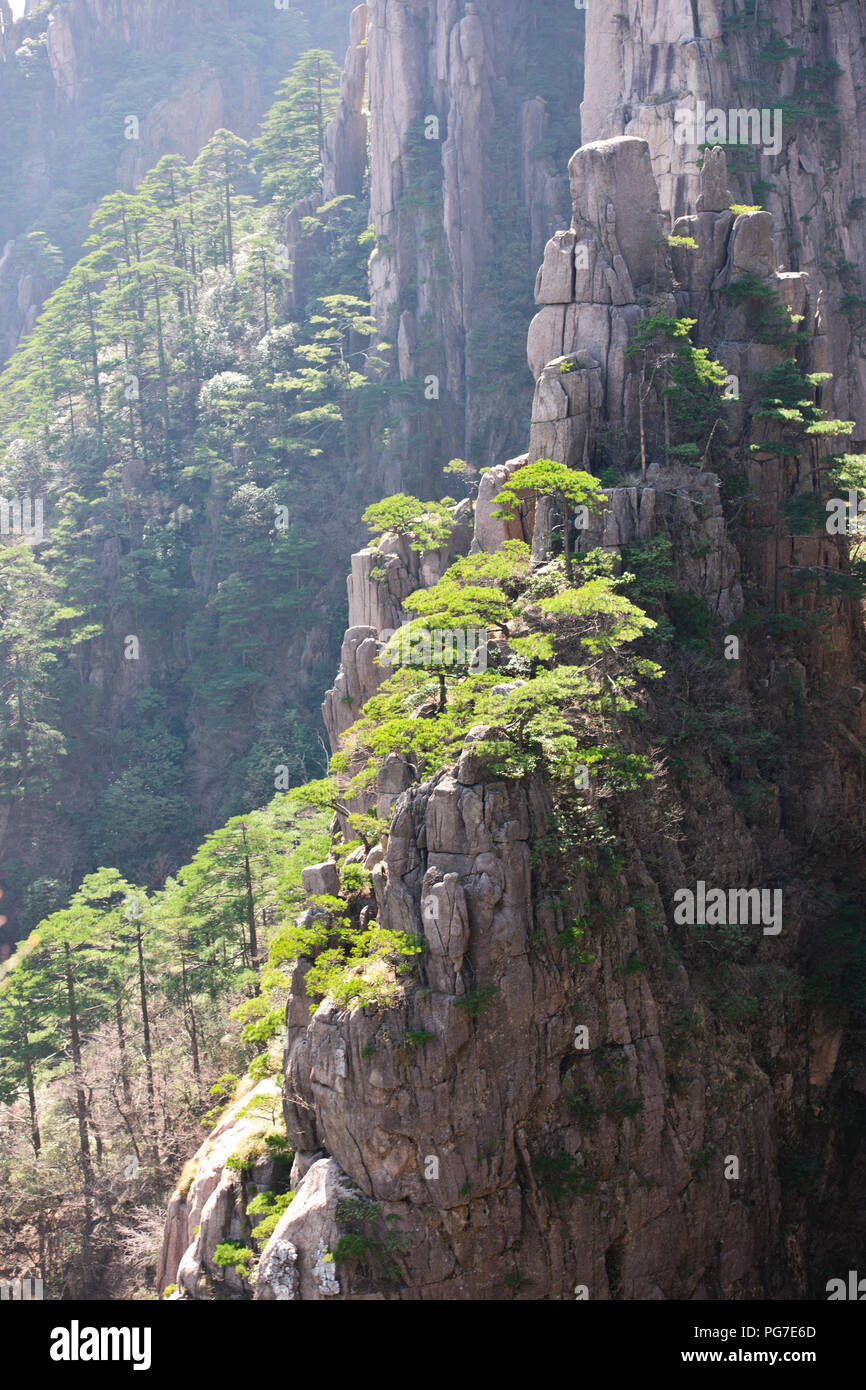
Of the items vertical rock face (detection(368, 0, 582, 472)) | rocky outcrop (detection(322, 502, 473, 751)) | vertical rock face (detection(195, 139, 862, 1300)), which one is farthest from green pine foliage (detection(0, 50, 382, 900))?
vertical rock face (detection(195, 139, 862, 1300))

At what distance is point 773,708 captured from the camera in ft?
89.4

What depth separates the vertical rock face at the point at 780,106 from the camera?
39.9 meters

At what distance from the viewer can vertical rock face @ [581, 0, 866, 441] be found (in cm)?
3988

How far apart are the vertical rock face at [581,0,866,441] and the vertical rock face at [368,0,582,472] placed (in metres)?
13.3

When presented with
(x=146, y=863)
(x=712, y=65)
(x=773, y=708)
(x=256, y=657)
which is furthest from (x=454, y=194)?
(x=773, y=708)

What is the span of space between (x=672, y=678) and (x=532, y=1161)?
33.5 feet

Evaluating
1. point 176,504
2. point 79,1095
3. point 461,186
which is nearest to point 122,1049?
point 79,1095

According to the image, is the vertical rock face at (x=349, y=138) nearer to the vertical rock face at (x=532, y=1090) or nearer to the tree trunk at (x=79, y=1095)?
the tree trunk at (x=79, y=1095)

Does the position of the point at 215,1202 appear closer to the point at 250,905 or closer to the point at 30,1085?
the point at 250,905

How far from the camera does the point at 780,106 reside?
1565 inches

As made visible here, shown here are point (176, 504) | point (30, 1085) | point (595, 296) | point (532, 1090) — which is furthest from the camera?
point (176, 504)

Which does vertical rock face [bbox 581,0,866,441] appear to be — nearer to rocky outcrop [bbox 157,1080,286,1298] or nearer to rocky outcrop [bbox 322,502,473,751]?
rocky outcrop [bbox 322,502,473,751]

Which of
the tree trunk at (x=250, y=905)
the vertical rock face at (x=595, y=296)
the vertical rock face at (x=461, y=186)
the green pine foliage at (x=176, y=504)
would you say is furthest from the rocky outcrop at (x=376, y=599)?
the vertical rock face at (x=461, y=186)

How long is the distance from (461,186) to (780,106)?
19441 mm
